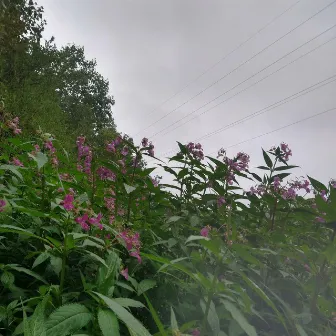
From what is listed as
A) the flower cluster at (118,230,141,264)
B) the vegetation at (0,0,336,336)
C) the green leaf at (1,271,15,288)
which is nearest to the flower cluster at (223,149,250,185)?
the vegetation at (0,0,336,336)

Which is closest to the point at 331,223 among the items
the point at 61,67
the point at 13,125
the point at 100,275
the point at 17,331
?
the point at 100,275

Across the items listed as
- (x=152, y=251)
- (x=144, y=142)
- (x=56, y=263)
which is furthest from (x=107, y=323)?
(x=144, y=142)

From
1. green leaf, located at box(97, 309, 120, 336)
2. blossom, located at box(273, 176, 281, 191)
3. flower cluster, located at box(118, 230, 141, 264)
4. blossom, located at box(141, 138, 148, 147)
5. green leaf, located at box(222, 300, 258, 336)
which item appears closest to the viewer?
green leaf, located at box(97, 309, 120, 336)

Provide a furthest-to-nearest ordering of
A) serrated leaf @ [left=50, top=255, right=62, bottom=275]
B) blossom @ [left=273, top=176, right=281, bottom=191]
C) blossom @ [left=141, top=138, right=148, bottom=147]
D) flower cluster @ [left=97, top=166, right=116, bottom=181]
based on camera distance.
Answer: blossom @ [left=273, top=176, right=281, bottom=191], blossom @ [left=141, top=138, right=148, bottom=147], flower cluster @ [left=97, top=166, right=116, bottom=181], serrated leaf @ [left=50, top=255, right=62, bottom=275]

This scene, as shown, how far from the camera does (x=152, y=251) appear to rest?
6.20ft

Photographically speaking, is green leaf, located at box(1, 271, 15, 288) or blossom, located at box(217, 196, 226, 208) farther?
blossom, located at box(217, 196, 226, 208)

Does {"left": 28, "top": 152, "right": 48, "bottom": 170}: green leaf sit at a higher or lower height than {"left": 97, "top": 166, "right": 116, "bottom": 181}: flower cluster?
lower

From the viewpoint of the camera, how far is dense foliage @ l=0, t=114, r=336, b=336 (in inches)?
52.0

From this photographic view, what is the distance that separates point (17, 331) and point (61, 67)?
24276 millimetres

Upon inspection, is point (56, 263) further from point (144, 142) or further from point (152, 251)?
point (144, 142)

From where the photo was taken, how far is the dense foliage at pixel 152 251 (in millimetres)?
1321

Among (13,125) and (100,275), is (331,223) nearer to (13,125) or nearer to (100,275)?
(100,275)

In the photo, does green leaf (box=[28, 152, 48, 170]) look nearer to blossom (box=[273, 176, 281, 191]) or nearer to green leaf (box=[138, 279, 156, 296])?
green leaf (box=[138, 279, 156, 296])

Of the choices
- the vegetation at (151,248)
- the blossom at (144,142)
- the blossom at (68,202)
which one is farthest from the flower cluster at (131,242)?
the blossom at (144,142)
